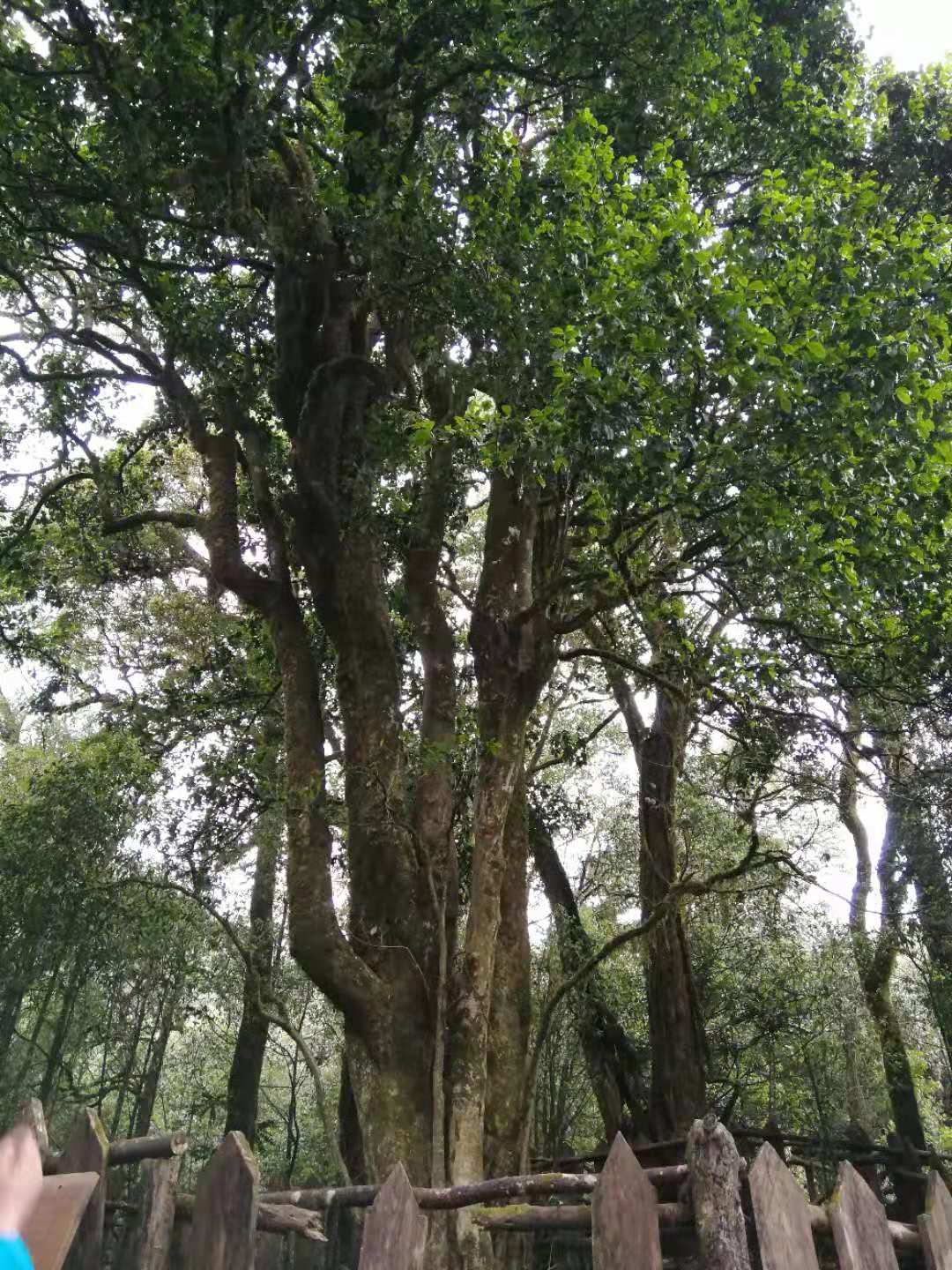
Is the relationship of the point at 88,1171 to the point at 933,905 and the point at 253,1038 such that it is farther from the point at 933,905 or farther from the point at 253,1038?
the point at 253,1038

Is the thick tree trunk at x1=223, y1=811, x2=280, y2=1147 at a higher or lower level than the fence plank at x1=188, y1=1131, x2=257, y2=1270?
higher

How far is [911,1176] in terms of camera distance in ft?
29.6

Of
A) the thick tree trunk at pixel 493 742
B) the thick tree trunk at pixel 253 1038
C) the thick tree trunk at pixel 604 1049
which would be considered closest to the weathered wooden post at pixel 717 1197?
the thick tree trunk at pixel 493 742

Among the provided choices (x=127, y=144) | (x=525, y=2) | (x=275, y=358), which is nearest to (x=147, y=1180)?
(x=127, y=144)

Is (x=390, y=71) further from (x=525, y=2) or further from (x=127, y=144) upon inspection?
(x=127, y=144)


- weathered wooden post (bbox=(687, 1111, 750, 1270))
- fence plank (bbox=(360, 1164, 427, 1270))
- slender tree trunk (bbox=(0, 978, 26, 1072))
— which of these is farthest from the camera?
slender tree trunk (bbox=(0, 978, 26, 1072))

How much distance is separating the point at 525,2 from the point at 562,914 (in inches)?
362

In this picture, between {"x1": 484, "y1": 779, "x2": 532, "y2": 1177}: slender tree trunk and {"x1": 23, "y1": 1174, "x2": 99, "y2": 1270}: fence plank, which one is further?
{"x1": 484, "y1": 779, "x2": 532, "y2": 1177}: slender tree trunk

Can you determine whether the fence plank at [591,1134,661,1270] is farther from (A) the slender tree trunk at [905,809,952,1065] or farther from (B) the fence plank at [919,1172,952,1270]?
(A) the slender tree trunk at [905,809,952,1065]

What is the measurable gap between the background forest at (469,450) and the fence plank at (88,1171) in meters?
3.00

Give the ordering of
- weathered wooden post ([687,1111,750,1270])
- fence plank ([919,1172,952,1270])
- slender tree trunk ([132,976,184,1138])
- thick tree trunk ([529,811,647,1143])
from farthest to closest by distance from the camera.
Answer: slender tree trunk ([132,976,184,1138]) < thick tree trunk ([529,811,647,1143]) < fence plank ([919,1172,952,1270]) < weathered wooden post ([687,1111,750,1270])

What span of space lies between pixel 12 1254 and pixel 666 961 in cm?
982

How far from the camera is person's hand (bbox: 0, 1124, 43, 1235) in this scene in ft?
5.45

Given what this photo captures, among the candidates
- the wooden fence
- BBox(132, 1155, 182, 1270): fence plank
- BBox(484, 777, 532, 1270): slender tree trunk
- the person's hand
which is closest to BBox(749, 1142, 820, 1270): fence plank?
the wooden fence
